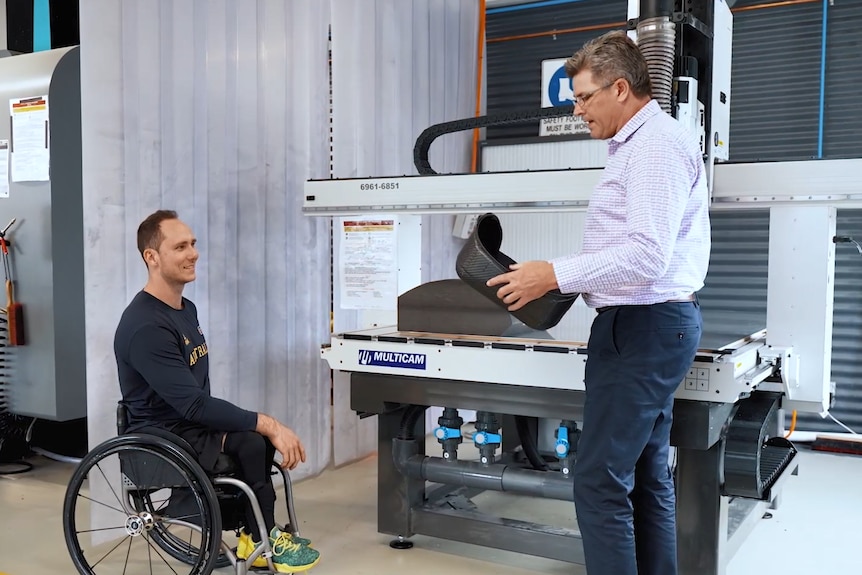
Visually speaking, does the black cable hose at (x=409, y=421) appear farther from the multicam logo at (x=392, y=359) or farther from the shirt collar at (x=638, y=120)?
the shirt collar at (x=638, y=120)

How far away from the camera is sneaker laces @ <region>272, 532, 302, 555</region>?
7.99 feet

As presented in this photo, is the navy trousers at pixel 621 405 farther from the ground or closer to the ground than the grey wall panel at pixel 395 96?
closer to the ground

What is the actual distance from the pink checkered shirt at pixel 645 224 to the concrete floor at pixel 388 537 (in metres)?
1.44

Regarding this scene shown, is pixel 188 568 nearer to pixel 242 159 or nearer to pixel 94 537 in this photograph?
pixel 94 537

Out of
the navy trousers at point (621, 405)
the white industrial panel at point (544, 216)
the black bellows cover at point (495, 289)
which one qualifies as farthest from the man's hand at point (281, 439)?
the white industrial panel at point (544, 216)

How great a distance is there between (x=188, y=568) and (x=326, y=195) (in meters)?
1.41

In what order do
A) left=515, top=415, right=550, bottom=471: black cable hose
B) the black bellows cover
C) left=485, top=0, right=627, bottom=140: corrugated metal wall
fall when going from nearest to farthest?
the black bellows cover
left=515, top=415, right=550, bottom=471: black cable hose
left=485, top=0, right=627, bottom=140: corrugated metal wall

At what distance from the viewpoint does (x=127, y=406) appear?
250 cm

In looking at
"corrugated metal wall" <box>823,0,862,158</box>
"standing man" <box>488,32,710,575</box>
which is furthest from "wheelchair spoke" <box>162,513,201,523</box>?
"corrugated metal wall" <box>823,0,862,158</box>

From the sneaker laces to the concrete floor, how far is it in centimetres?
47

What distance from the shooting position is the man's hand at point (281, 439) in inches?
98.1

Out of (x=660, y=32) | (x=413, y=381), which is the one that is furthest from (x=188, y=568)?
(x=660, y=32)

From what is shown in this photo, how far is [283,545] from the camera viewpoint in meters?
2.44

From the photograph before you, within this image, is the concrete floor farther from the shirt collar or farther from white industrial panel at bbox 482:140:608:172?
white industrial panel at bbox 482:140:608:172
